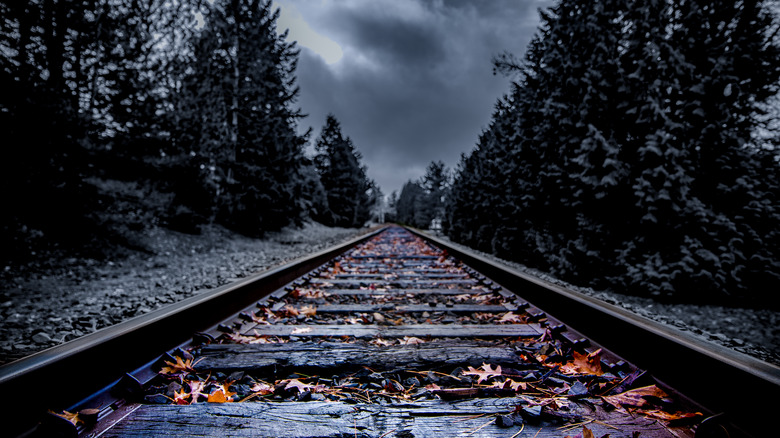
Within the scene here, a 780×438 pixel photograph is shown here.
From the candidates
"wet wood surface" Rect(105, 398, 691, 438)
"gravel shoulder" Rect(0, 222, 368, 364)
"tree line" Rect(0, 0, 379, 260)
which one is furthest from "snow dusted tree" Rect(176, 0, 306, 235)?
"wet wood surface" Rect(105, 398, 691, 438)

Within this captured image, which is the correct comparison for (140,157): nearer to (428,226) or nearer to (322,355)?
(322,355)

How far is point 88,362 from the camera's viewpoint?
130 centimetres

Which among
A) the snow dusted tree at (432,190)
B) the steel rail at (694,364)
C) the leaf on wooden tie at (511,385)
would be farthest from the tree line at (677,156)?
the snow dusted tree at (432,190)

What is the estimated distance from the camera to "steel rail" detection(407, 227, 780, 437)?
43.5 inches

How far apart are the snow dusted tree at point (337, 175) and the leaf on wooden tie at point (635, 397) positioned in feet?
93.3

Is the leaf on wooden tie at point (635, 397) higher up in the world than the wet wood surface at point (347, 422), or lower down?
higher up

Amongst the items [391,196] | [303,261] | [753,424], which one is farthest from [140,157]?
[391,196]

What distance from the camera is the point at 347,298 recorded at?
328 centimetres

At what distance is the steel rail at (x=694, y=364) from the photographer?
1104 mm

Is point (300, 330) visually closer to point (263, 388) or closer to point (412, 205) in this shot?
point (263, 388)

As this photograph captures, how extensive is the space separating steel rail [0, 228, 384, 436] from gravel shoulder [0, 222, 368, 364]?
0.55 metres

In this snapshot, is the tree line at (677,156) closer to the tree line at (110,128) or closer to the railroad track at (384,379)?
the railroad track at (384,379)

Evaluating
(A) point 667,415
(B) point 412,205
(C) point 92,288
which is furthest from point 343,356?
(B) point 412,205

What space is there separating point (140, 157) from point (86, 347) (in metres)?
7.28
